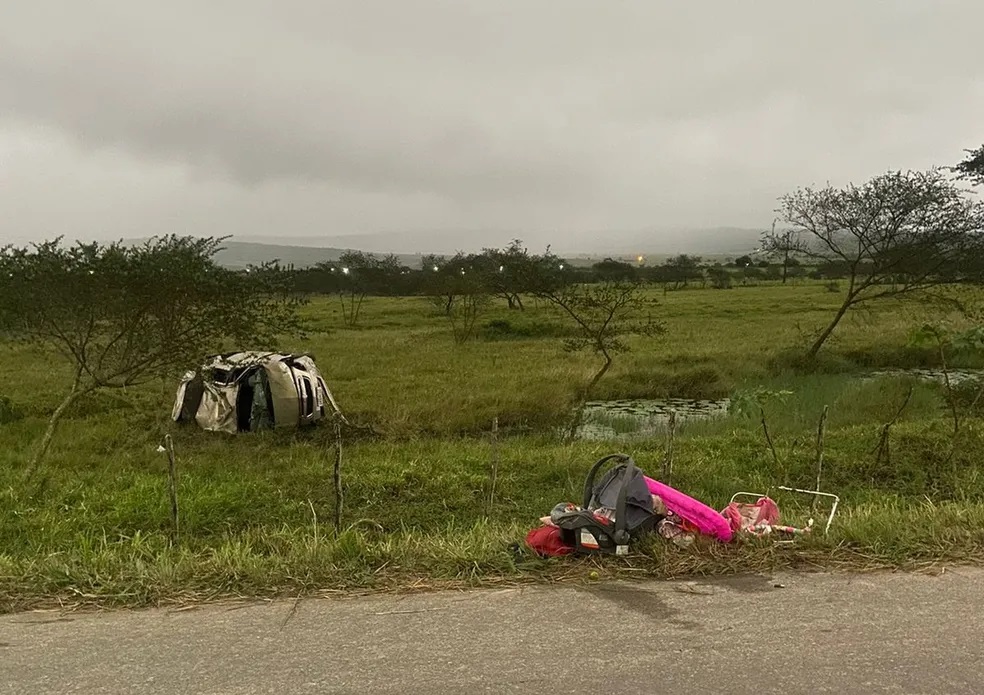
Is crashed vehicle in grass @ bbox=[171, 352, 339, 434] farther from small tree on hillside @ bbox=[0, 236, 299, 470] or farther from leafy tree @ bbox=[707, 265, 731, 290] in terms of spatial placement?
leafy tree @ bbox=[707, 265, 731, 290]

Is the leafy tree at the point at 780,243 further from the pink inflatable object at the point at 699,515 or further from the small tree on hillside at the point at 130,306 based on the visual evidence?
the pink inflatable object at the point at 699,515

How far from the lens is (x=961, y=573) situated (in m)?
3.53

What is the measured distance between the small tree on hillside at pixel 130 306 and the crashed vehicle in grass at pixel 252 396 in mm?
1957

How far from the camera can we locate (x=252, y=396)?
42.4 feet

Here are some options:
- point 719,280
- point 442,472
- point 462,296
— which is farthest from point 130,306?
point 719,280

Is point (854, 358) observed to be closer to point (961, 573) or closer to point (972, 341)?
point (972, 341)

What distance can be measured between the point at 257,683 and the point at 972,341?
6511mm

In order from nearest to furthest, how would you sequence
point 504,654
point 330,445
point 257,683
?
point 257,683
point 504,654
point 330,445

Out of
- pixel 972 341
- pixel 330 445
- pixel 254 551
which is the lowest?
pixel 330 445

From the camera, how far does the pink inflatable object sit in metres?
4.02

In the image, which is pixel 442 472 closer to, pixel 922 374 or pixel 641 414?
pixel 641 414

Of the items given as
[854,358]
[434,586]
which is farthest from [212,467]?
[854,358]

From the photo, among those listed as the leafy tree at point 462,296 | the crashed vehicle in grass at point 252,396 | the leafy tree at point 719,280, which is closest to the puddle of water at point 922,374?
the leafy tree at point 462,296

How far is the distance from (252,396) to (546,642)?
36.2ft
